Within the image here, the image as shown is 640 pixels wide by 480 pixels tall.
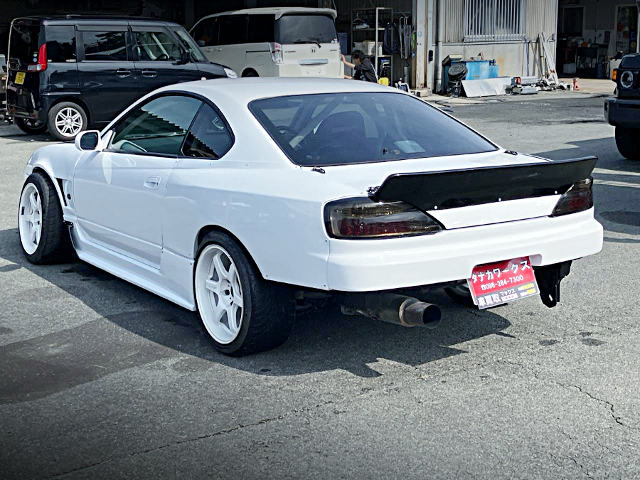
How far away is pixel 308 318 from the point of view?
18.5 ft

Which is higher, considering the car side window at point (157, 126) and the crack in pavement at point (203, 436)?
the car side window at point (157, 126)

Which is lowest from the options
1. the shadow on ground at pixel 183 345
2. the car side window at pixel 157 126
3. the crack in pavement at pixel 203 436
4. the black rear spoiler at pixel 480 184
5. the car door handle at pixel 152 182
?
the shadow on ground at pixel 183 345

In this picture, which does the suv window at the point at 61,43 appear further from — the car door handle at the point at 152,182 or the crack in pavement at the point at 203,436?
the crack in pavement at the point at 203,436

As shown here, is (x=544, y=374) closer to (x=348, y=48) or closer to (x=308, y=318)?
(x=308, y=318)

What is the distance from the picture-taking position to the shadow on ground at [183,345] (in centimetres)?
477

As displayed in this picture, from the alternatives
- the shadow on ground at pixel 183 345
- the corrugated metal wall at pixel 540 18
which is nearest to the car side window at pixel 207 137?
the shadow on ground at pixel 183 345

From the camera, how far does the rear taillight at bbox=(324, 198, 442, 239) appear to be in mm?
4398

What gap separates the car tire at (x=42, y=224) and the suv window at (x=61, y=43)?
320 inches

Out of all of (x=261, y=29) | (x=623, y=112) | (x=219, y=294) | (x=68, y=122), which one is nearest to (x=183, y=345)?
(x=219, y=294)

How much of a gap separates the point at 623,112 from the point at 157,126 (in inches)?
280

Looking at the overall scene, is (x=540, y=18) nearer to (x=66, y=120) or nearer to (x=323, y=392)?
(x=66, y=120)

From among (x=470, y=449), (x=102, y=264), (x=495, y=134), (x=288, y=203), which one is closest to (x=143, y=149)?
(x=102, y=264)

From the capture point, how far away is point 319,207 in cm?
444

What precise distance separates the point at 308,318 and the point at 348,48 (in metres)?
21.5
